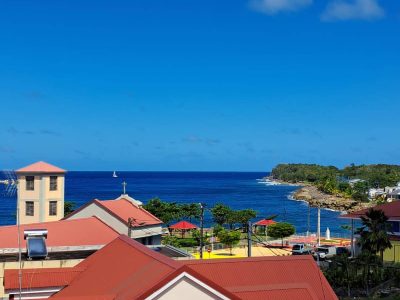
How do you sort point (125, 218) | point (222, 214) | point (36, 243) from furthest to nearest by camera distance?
point (222, 214) < point (125, 218) < point (36, 243)

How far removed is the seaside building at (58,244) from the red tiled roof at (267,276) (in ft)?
21.8

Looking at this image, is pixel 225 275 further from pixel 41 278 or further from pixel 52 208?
pixel 52 208

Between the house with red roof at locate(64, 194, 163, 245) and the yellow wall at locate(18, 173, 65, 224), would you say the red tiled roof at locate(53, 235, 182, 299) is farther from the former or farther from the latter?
the yellow wall at locate(18, 173, 65, 224)

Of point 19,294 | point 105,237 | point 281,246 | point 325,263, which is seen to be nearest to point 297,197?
→ point 281,246

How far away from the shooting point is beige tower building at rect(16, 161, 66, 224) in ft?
128

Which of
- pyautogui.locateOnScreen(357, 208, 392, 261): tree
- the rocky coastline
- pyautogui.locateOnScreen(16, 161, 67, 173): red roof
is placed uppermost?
pyautogui.locateOnScreen(16, 161, 67, 173): red roof

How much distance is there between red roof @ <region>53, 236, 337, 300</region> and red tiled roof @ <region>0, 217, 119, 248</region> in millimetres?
8559

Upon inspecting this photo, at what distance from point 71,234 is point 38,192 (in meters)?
10.5

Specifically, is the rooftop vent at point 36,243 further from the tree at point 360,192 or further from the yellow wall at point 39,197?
the tree at point 360,192

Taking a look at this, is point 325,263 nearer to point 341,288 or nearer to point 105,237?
point 341,288

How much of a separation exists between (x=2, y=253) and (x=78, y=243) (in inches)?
159

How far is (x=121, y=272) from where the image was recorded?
18.1 meters

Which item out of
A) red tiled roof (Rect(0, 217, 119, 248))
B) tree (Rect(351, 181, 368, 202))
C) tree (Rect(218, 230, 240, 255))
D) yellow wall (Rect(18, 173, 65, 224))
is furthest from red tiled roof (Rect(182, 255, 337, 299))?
tree (Rect(351, 181, 368, 202))

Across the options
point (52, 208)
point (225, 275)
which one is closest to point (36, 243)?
point (225, 275)
